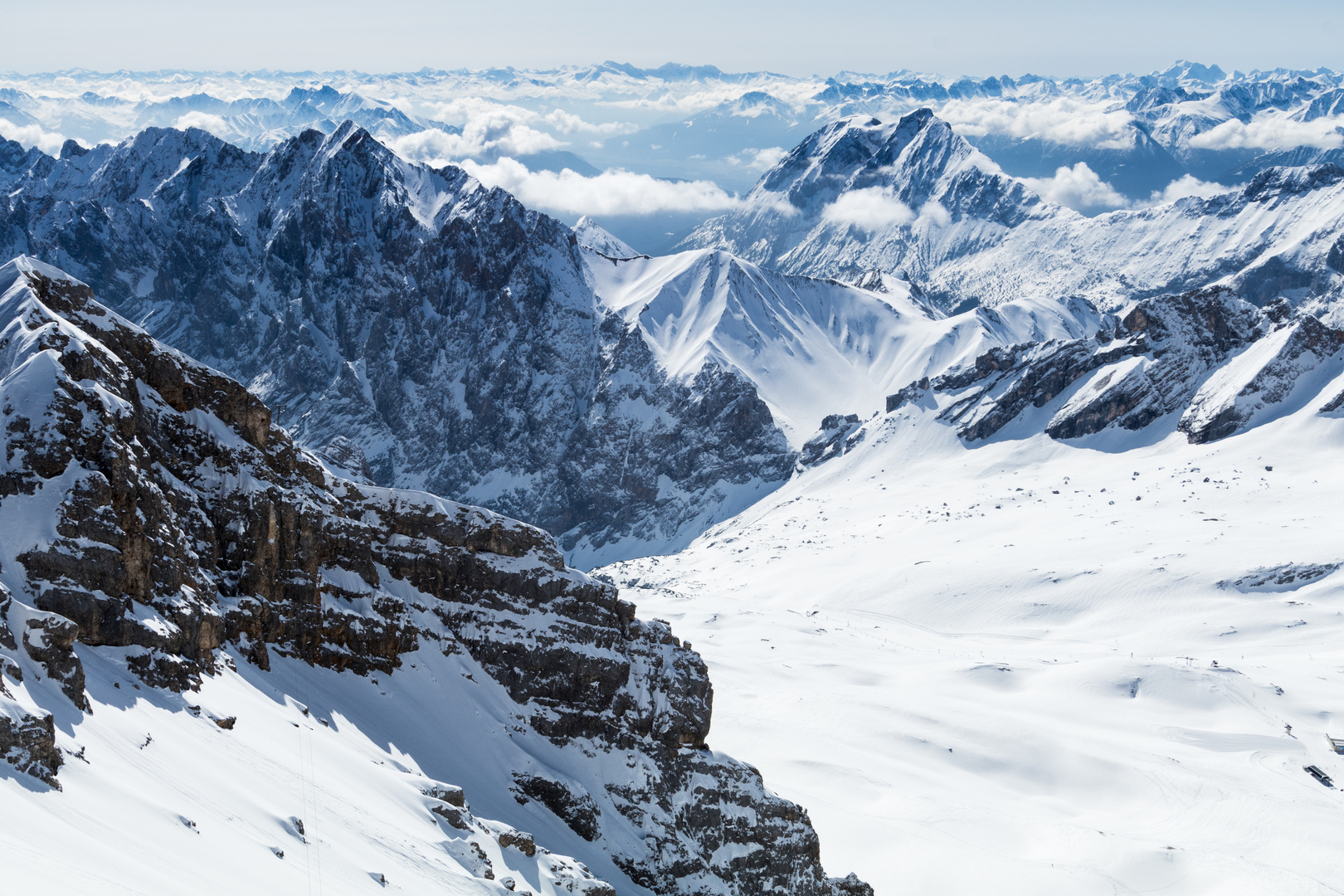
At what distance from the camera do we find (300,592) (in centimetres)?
7419

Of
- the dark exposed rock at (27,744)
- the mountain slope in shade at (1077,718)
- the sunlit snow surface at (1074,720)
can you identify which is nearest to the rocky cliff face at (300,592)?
the dark exposed rock at (27,744)

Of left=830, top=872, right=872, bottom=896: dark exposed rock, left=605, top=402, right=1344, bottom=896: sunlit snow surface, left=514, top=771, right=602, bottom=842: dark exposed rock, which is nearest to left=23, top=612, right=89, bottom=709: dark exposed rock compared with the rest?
left=514, top=771, right=602, bottom=842: dark exposed rock

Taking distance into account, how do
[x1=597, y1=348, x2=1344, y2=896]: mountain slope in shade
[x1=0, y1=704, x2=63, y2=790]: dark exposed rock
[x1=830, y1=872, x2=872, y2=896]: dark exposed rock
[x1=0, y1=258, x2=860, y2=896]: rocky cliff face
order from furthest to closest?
[x1=597, y1=348, x2=1344, y2=896]: mountain slope in shade → [x1=830, y1=872, x2=872, y2=896]: dark exposed rock → [x1=0, y1=258, x2=860, y2=896]: rocky cliff face → [x1=0, y1=704, x2=63, y2=790]: dark exposed rock

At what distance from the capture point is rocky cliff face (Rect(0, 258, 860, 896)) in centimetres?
5750

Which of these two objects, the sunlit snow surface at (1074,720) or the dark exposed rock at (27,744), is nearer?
the dark exposed rock at (27,744)

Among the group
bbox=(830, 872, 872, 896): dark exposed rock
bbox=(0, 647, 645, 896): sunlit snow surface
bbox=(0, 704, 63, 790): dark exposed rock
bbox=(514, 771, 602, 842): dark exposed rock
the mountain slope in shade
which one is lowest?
the mountain slope in shade

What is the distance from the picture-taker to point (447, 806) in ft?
205

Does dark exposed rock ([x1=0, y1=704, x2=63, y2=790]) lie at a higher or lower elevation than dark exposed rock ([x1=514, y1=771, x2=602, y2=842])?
higher

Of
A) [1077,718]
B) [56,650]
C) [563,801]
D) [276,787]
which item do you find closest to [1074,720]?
[1077,718]

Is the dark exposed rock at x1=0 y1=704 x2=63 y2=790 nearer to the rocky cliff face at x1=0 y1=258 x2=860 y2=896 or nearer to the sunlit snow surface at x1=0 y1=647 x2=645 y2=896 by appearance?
the sunlit snow surface at x1=0 y1=647 x2=645 y2=896

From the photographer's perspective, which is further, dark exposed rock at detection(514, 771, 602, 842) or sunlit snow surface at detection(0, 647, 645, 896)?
dark exposed rock at detection(514, 771, 602, 842)

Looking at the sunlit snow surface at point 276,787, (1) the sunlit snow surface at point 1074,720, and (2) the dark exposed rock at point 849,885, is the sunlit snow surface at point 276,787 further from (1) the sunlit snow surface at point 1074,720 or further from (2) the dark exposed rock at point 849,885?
(1) the sunlit snow surface at point 1074,720

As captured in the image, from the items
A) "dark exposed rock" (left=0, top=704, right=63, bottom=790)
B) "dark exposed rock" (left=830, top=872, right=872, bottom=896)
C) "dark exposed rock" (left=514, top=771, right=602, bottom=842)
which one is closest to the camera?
"dark exposed rock" (left=0, top=704, right=63, bottom=790)

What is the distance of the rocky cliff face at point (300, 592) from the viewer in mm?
57500
